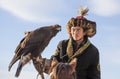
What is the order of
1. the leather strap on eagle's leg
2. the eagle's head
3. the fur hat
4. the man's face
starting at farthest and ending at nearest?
the eagle's head, the fur hat, the man's face, the leather strap on eagle's leg

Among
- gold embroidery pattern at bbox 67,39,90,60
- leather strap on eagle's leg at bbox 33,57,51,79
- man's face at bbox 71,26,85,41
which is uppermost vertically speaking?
man's face at bbox 71,26,85,41

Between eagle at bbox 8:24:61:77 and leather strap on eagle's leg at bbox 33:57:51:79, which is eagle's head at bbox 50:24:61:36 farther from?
leather strap on eagle's leg at bbox 33:57:51:79

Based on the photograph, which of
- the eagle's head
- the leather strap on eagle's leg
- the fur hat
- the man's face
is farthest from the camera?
the eagle's head

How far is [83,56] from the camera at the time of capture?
21.7 ft

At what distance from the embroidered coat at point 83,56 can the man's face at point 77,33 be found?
0.16 meters

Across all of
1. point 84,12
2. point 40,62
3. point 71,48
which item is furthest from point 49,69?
point 84,12

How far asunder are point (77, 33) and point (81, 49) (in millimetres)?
295

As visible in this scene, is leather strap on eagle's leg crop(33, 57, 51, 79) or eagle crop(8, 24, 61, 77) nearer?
leather strap on eagle's leg crop(33, 57, 51, 79)

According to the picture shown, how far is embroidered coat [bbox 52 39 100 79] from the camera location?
21.5ft

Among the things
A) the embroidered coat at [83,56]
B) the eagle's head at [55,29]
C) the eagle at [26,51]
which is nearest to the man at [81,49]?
the embroidered coat at [83,56]

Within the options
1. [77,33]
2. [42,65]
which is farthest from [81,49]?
[42,65]

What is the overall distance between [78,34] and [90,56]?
1.48ft

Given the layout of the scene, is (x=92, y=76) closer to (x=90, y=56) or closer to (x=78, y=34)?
(x=90, y=56)

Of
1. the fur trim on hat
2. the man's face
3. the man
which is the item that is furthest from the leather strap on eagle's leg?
the fur trim on hat
